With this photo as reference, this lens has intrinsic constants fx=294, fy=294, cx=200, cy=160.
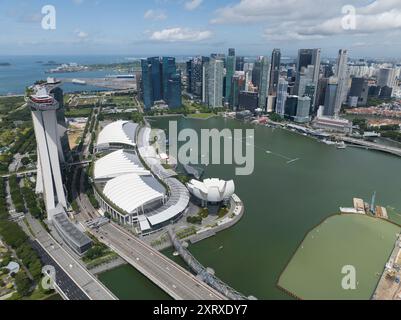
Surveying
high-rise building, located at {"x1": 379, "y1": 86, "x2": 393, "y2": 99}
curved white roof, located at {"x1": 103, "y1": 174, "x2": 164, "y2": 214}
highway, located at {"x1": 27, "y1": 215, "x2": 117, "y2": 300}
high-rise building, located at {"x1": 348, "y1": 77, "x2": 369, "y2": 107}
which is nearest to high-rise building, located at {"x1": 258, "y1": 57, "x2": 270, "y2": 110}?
high-rise building, located at {"x1": 348, "y1": 77, "x2": 369, "y2": 107}

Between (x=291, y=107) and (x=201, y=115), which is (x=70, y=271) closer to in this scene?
(x=201, y=115)

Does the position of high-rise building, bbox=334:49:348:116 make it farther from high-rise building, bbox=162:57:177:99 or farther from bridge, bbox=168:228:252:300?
bridge, bbox=168:228:252:300

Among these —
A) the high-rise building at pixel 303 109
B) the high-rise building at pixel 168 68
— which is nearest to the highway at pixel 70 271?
the high-rise building at pixel 303 109

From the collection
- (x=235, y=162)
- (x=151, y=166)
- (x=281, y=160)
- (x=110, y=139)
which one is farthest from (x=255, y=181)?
(x=110, y=139)

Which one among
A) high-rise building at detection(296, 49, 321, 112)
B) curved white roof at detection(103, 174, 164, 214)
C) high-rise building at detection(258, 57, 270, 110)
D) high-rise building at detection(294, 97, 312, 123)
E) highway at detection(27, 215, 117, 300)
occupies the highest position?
high-rise building at detection(296, 49, 321, 112)

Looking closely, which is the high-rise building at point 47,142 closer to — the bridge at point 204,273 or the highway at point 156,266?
the highway at point 156,266

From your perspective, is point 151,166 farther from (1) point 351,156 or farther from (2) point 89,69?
(2) point 89,69
